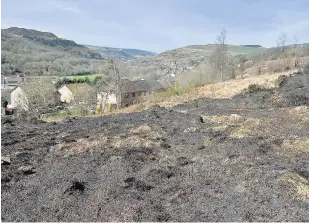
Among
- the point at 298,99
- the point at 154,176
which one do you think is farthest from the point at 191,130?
the point at 298,99

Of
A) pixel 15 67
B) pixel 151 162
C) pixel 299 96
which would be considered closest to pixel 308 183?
pixel 151 162

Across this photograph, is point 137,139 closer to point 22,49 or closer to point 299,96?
point 299,96

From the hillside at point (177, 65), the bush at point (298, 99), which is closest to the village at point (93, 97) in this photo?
the hillside at point (177, 65)

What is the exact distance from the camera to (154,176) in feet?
25.8

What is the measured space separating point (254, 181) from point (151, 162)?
2729 mm

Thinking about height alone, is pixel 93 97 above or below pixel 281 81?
below

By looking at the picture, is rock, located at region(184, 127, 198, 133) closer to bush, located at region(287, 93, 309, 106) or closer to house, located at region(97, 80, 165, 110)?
bush, located at region(287, 93, 309, 106)

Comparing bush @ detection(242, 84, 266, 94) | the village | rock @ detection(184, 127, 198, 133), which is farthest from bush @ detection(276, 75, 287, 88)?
rock @ detection(184, 127, 198, 133)

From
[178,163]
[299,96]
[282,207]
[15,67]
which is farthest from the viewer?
[15,67]

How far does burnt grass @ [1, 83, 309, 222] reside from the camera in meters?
6.09

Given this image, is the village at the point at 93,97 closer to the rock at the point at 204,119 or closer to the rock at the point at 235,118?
the rock at the point at 204,119

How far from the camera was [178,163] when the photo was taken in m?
8.77

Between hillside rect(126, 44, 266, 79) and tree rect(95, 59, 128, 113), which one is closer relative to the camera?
tree rect(95, 59, 128, 113)

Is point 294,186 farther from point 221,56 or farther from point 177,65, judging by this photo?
point 177,65
